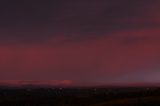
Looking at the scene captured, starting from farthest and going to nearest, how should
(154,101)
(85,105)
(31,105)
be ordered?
(31,105)
(85,105)
(154,101)

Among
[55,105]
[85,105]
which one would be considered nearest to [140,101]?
[85,105]

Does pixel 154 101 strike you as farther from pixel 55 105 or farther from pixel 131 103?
pixel 55 105

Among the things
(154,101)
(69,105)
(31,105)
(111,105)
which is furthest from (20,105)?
(154,101)

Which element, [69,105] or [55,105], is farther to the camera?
[55,105]

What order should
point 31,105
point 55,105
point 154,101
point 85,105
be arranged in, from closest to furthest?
point 154,101
point 85,105
point 55,105
point 31,105

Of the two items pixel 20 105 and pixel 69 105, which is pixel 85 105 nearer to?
pixel 69 105

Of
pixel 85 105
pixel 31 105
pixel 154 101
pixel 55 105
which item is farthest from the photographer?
pixel 31 105

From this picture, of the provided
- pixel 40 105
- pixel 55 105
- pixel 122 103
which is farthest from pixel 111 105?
pixel 40 105

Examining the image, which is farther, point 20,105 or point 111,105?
point 20,105

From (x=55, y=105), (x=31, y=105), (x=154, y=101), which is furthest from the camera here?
(x=31, y=105)
